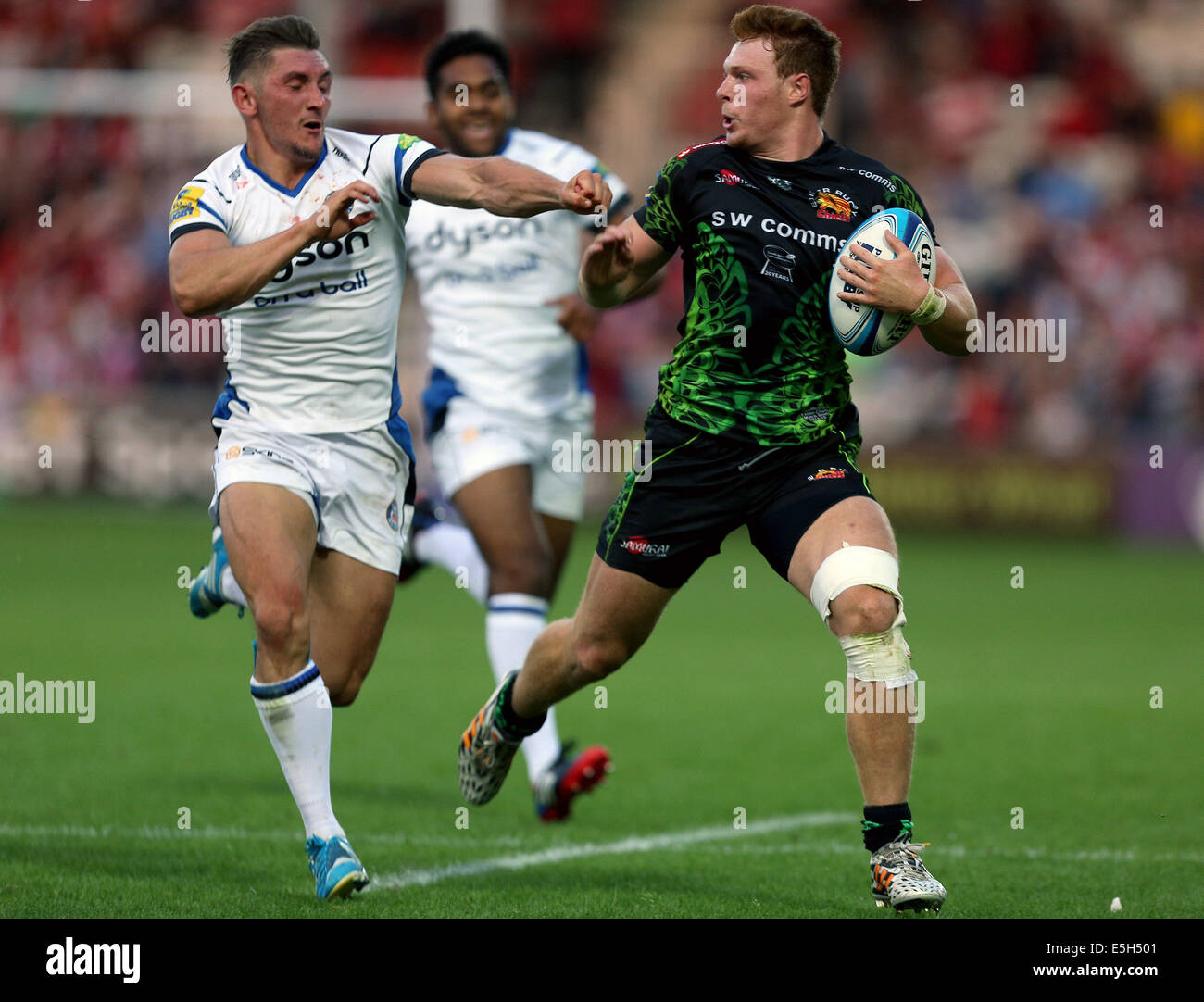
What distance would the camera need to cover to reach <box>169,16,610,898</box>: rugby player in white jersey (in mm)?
5703

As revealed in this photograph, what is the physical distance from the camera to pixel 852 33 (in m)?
24.2

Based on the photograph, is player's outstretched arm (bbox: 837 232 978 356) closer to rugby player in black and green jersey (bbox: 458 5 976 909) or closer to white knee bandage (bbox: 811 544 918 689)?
rugby player in black and green jersey (bbox: 458 5 976 909)

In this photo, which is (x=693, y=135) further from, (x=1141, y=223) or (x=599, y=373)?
(x=1141, y=223)

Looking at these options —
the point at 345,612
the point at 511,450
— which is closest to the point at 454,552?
the point at 511,450

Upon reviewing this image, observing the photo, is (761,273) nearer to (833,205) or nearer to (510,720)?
(833,205)

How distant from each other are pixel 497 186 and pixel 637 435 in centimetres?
1457

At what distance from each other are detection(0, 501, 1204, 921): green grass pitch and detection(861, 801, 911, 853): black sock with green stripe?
225 mm

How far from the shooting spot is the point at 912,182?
23.9 metres

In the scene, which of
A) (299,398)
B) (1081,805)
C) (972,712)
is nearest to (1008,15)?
(972,712)

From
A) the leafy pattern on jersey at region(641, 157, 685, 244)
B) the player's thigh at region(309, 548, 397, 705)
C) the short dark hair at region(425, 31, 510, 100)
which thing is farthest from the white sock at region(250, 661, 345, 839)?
the short dark hair at region(425, 31, 510, 100)

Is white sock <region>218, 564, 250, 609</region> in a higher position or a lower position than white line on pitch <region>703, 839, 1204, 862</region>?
higher

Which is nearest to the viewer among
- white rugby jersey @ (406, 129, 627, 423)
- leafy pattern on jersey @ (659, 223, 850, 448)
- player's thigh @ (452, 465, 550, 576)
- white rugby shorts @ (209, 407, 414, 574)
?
leafy pattern on jersey @ (659, 223, 850, 448)

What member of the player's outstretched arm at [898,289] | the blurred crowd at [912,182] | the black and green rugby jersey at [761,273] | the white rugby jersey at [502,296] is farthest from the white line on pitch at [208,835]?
the blurred crowd at [912,182]

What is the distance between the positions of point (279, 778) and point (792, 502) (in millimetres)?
3287
